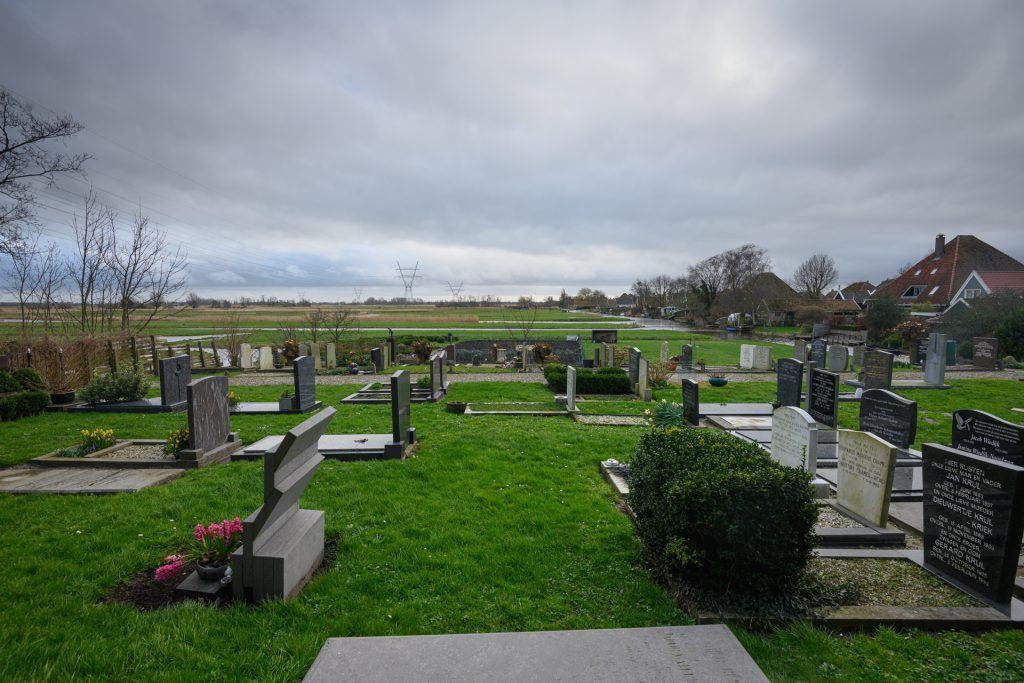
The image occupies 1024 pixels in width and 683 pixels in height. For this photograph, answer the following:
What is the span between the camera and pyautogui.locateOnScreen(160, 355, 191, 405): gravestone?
42.9 feet

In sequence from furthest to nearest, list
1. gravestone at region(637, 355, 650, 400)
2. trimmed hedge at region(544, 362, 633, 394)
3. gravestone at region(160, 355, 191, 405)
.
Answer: trimmed hedge at region(544, 362, 633, 394)
gravestone at region(637, 355, 650, 400)
gravestone at region(160, 355, 191, 405)

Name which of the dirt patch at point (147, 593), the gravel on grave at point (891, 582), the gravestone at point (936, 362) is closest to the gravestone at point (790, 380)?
the gravel on grave at point (891, 582)

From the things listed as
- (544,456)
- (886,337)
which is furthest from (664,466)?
(886,337)

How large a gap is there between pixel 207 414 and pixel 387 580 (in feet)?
20.3

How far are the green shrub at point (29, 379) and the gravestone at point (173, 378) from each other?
3594 mm

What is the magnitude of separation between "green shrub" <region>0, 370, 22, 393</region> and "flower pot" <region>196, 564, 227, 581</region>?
13.8 m

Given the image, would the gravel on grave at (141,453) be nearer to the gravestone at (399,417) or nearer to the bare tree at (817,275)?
the gravestone at (399,417)

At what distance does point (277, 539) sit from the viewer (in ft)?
14.5

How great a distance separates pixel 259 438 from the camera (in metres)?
10.3

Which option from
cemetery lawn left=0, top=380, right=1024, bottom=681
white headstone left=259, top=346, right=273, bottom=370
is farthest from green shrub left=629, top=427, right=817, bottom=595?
white headstone left=259, top=346, right=273, bottom=370

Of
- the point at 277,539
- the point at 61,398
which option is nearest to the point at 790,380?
the point at 277,539

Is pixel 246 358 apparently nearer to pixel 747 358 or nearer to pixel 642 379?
pixel 642 379

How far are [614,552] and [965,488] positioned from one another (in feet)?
10.7

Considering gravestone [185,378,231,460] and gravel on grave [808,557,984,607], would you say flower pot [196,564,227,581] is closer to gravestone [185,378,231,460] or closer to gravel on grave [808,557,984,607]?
gravestone [185,378,231,460]
